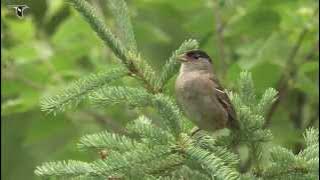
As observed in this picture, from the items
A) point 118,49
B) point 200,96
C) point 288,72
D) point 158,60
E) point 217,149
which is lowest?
point 158,60

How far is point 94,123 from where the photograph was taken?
5.64 metres

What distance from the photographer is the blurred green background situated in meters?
5.03

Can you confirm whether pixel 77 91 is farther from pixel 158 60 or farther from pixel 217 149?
pixel 158 60

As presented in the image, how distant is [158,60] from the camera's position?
636cm

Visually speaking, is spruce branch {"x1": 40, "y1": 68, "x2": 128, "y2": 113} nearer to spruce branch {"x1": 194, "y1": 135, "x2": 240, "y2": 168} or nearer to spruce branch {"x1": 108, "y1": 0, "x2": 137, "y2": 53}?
spruce branch {"x1": 108, "y1": 0, "x2": 137, "y2": 53}

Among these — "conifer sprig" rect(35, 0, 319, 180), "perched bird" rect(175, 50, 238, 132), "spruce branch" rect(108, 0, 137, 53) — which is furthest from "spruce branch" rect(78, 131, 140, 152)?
"perched bird" rect(175, 50, 238, 132)

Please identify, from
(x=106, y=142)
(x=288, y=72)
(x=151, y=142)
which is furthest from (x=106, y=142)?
(x=288, y=72)

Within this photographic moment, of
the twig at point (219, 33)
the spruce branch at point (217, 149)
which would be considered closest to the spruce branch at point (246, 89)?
the spruce branch at point (217, 149)

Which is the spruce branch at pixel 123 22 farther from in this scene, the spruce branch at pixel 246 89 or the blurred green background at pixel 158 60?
the blurred green background at pixel 158 60

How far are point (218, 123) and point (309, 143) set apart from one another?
0.61m

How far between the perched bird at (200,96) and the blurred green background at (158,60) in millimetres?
1230

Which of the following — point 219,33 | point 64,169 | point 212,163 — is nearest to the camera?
point 212,163

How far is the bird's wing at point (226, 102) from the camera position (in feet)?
9.54

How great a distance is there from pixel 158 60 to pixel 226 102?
10.6ft
